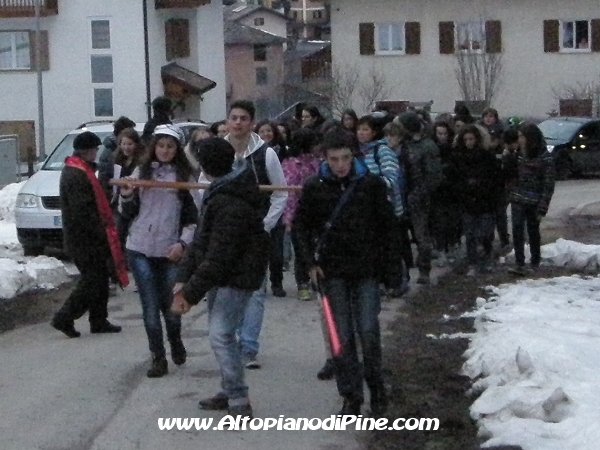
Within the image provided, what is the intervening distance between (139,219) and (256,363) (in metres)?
1.42

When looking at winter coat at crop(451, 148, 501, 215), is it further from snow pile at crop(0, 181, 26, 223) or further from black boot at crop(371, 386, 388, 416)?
snow pile at crop(0, 181, 26, 223)

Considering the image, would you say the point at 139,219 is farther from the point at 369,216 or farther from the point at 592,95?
the point at 592,95

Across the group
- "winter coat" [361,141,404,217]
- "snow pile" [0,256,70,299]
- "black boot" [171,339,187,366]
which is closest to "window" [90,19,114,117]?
"snow pile" [0,256,70,299]

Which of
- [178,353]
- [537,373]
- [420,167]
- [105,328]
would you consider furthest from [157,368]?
[420,167]

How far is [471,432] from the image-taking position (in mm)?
7449

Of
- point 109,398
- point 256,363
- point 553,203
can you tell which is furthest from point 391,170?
point 553,203

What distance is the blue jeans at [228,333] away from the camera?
766 cm

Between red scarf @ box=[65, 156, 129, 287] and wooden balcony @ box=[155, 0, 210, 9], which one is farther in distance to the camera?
wooden balcony @ box=[155, 0, 210, 9]

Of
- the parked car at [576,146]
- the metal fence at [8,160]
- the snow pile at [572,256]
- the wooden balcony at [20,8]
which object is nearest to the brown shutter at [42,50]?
the wooden balcony at [20,8]

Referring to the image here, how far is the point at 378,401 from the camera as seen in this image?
7.98m

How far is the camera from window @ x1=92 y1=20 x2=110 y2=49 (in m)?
49.9

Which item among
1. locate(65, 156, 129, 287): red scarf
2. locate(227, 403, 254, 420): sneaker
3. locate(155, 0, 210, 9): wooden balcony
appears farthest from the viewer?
locate(155, 0, 210, 9): wooden balcony

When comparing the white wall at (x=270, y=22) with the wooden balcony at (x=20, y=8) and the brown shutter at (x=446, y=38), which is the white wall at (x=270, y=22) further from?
the wooden balcony at (x=20, y=8)

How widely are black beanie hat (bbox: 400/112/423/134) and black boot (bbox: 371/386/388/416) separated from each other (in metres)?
5.66
